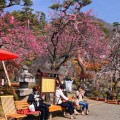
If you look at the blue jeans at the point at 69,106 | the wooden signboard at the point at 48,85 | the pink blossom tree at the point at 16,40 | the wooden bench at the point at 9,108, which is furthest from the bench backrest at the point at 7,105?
the pink blossom tree at the point at 16,40

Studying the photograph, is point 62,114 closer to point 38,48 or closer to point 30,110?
point 30,110

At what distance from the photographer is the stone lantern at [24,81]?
14875 mm

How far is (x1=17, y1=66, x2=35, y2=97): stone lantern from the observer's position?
14.9 m

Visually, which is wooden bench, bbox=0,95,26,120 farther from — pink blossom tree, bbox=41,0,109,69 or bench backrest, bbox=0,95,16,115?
pink blossom tree, bbox=41,0,109,69

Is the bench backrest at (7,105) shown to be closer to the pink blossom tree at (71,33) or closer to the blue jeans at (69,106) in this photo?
the blue jeans at (69,106)

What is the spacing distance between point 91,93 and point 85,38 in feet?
15.5

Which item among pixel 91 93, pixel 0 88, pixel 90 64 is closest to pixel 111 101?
pixel 91 93

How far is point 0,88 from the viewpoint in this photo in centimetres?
1611

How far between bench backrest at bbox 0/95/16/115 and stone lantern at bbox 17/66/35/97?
516 cm

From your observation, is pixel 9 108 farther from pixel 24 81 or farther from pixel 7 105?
pixel 24 81

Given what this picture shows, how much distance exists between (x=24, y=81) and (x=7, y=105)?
35.4 feet

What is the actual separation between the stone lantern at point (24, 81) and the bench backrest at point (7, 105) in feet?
16.9

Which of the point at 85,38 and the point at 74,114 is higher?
the point at 85,38

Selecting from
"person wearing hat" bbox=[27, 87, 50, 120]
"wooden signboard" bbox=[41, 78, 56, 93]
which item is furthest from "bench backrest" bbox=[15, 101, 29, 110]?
"wooden signboard" bbox=[41, 78, 56, 93]
